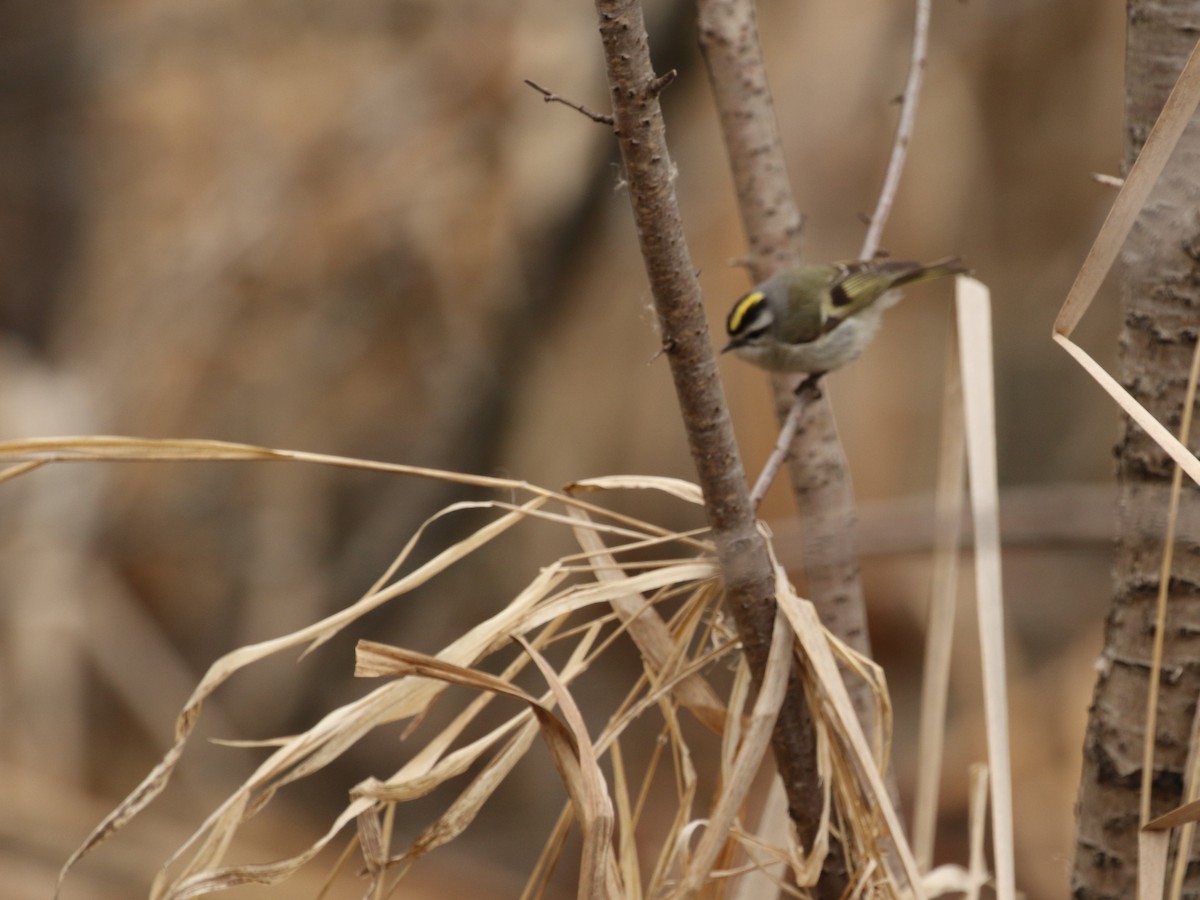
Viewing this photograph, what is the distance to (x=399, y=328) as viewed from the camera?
15.0ft

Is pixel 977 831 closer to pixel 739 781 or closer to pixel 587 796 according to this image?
pixel 739 781

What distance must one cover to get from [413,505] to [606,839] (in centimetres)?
274

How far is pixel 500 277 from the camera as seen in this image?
3523mm

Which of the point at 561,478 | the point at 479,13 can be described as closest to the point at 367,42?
the point at 479,13

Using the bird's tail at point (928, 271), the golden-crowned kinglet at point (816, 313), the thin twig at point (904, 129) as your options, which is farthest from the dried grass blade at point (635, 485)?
the bird's tail at point (928, 271)

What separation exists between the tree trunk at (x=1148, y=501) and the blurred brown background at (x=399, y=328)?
6.24ft

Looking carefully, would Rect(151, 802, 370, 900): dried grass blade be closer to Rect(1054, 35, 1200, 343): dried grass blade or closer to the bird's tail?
Rect(1054, 35, 1200, 343): dried grass blade

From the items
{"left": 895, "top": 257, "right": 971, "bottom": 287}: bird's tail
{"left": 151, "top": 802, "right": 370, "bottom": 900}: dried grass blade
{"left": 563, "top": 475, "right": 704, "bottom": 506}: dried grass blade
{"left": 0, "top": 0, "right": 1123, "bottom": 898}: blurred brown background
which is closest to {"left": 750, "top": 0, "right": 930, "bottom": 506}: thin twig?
{"left": 563, "top": 475, "right": 704, "bottom": 506}: dried grass blade

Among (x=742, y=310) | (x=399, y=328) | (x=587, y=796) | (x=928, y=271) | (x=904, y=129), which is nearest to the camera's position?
(x=587, y=796)

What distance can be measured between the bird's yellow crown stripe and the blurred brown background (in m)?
0.63

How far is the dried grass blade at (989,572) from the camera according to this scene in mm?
826

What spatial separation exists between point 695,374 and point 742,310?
1.50 metres

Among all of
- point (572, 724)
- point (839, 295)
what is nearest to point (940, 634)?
point (572, 724)

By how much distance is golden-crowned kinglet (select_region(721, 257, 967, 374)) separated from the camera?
6.41 feet
